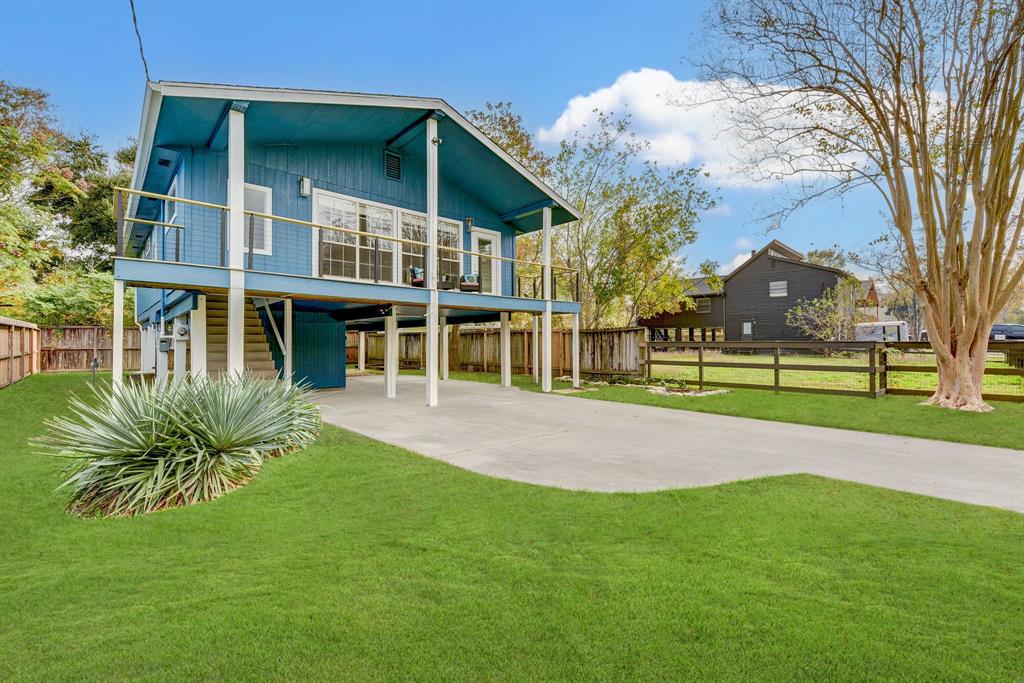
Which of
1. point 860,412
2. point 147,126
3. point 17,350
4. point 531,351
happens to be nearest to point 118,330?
point 147,126

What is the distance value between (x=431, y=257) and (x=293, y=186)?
11.3 ft

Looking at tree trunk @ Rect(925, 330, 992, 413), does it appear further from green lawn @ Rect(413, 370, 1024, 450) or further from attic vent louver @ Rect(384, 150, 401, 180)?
attic vent louver @ Rect(384, 150, 401, 180)

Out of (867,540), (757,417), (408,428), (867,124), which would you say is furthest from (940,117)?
(408,428)

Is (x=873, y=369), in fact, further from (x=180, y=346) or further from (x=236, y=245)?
(x=180, y=346)

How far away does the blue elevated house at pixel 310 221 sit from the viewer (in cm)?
797

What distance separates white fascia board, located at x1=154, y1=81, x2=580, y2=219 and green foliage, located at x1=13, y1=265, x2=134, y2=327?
618 inches

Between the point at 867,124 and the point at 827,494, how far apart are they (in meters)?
9.89

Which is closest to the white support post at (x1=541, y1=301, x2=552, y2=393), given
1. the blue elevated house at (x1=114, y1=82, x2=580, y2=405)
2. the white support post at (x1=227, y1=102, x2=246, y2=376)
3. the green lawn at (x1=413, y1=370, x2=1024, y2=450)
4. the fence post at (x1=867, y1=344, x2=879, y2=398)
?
the blue elevated house at (x1=114, y1=82, x2=580, y2=405)

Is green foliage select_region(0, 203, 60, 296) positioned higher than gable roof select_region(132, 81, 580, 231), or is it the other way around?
gable roof select_region(132, 81, 580, 231)

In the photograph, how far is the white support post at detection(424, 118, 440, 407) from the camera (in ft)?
33.1

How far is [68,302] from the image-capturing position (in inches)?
772

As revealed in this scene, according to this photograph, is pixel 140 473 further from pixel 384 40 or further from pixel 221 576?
pixel 384 40

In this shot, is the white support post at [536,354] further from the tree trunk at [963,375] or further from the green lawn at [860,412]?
the tree trunk at [963,375]

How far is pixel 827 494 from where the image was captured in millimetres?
4262
